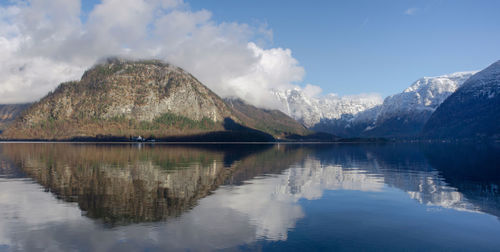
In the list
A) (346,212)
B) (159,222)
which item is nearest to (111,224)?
(159,222)

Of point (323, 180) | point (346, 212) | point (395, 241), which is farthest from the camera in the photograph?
point (323, 180)

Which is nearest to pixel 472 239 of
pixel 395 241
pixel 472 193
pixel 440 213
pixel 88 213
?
→ pixel 395 241

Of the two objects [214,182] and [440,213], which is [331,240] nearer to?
[440,213]

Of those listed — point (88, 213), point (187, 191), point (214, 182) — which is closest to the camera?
point (88, 213)

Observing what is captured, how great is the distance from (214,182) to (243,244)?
29.1 meters

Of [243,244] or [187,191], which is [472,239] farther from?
[187,191]

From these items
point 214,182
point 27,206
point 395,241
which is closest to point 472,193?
point 395,241

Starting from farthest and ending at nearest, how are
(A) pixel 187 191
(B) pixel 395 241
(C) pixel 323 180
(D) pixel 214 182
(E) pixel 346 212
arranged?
(C) pixel 323 180
(D) pixel 214 182
(A) pixel 187 191
(E) pixel 346 212
(B) pixel 395 241

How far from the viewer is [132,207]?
33.8 m

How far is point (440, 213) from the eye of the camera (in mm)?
34750

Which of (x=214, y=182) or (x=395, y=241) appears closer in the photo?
(x=395, y=241)

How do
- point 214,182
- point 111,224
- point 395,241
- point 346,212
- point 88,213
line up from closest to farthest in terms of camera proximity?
point 395,241 < point 111,224 < point 88,213 < point 346,212 < point 214,182

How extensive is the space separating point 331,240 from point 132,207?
1978cm

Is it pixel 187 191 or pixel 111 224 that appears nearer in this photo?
pixel 111 224
